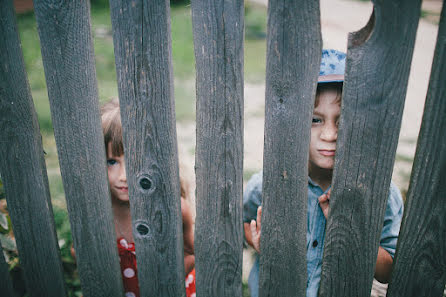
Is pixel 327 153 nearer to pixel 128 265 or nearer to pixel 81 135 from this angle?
pixel 81 135

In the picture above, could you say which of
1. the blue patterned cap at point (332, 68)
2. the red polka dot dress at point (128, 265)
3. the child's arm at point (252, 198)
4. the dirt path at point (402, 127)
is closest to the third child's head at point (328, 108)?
the blue patterned cap at point (332, 68)

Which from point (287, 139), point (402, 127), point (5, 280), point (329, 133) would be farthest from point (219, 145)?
point (402, 127)

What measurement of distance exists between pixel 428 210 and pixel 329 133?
0.55 metres

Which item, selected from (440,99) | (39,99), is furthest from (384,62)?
(39,99)

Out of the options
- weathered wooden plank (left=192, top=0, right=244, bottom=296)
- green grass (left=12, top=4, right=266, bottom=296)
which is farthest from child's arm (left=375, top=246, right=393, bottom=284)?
green grass (left=12, top=4, right=266, bottom=296)

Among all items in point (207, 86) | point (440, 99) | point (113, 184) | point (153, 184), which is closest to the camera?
point (440, 99)

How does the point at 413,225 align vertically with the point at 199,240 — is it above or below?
above

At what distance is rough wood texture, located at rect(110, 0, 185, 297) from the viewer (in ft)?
4.15

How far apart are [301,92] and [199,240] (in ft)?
2.33

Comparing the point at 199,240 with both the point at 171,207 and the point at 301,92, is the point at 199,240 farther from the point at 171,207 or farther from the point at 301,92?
the point at 301,92

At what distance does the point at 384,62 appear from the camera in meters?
1.18

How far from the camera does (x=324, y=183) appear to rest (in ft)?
6.65

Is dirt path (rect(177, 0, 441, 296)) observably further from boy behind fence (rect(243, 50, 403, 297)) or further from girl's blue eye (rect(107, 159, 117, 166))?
girl's blue eye (rect(107, 159, 117, 166))

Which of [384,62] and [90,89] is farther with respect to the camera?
[90,89]
